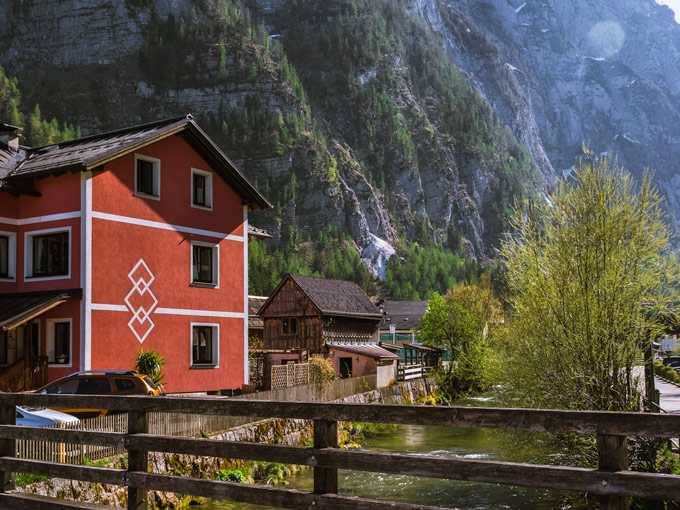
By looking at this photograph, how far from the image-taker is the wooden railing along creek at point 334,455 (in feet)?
16.8

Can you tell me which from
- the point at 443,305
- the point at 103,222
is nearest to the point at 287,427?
the point at 103,222

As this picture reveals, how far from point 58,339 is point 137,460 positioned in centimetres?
2163

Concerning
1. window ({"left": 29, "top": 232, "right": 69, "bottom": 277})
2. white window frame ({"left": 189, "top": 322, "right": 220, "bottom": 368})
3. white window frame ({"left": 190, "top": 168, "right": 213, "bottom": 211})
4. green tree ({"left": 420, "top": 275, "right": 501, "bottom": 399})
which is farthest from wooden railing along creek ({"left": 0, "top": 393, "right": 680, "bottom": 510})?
green tree ({"left": 420, "top": 275, "right": 501, "bottom": 399})

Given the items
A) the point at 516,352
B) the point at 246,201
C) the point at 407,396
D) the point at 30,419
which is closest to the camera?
the point at 30,419

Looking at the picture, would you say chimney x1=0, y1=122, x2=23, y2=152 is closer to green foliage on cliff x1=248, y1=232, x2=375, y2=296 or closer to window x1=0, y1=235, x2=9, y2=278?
window x1=0, y1=235, x2=9, y2=278

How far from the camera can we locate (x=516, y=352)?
62.9ft

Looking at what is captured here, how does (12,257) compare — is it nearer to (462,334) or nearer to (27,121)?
(462,334)

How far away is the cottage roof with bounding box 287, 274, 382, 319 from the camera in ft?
192

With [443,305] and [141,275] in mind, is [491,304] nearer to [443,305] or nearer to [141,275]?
[443,305]

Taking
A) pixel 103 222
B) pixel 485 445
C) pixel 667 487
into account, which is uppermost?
pixel 103 222

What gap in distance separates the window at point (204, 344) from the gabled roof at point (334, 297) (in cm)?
2459

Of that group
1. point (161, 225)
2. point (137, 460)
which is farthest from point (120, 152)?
point (137, 460)

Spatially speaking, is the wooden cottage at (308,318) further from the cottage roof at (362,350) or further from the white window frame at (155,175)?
the white window frame at (155,175)

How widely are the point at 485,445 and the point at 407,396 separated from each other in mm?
17952
